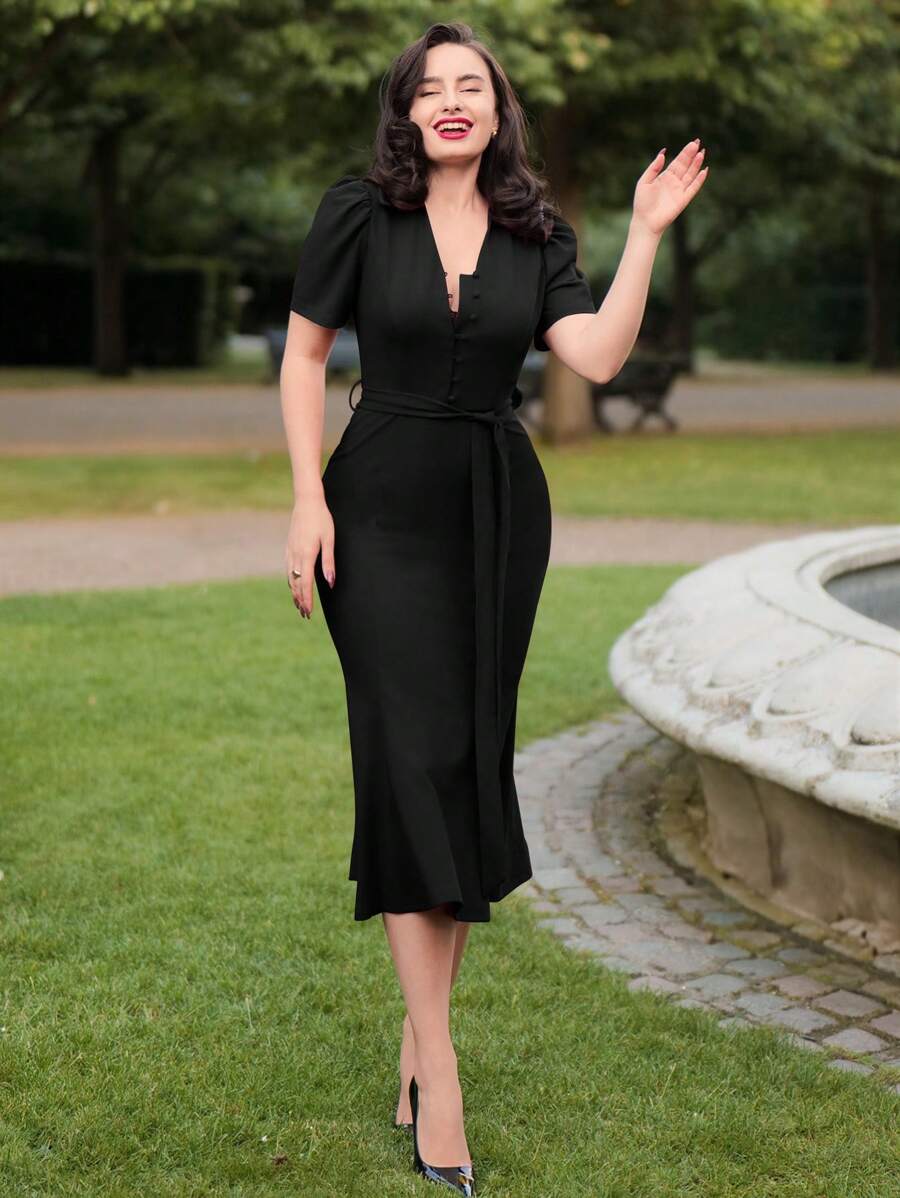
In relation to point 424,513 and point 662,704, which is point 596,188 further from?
point 424,513

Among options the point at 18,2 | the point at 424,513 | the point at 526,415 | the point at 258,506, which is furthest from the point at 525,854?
the point at 526,415

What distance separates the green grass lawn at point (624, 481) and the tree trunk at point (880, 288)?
62.2ft

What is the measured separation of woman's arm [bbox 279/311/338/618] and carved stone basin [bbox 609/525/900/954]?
147cm

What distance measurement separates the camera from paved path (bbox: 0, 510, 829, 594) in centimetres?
989

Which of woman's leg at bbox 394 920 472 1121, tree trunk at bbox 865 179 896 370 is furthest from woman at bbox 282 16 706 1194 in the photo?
tree trunk at bbox 865 179 896 370

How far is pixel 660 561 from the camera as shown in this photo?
10.5 meters

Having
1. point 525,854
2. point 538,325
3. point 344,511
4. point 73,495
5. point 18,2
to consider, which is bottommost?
point 73,495

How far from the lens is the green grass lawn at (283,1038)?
3049 mm

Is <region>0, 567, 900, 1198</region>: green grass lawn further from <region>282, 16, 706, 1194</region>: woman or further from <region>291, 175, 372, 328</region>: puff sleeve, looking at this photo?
<region>291, 175, 372, 328</region>: puff sleeve

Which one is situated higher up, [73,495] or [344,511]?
[344,511]

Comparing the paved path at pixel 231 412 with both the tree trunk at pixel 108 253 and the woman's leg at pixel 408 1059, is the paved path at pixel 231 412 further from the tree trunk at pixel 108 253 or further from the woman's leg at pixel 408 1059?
the woman's leg at pixel 408 1059

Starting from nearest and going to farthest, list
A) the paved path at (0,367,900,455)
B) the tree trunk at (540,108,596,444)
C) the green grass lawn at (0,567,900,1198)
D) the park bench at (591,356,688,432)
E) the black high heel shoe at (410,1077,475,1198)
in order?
the black high heel shoe at (410,1077,475,1198) → the green grass lawn at (0,567,900,1198) → the tree trunk at (540,108,596,444) → the paved path at (0,367,900,455) → the park bench at (591,356,688,432)

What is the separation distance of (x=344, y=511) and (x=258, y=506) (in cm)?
1019

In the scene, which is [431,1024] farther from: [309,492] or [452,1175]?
[309,492]
